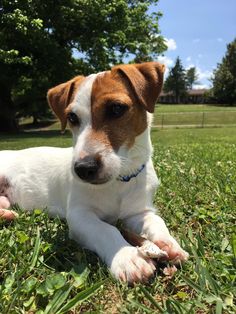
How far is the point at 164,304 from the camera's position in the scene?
2496 mm

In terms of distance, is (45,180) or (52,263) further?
(45,180)

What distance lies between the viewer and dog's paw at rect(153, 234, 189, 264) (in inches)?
117

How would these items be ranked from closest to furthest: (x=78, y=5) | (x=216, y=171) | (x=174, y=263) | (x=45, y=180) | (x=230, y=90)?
(x=174, y=263) → (x=45, y=180) → (x=216, y=171) → (x=78, y=5) → (x=230, y=90)

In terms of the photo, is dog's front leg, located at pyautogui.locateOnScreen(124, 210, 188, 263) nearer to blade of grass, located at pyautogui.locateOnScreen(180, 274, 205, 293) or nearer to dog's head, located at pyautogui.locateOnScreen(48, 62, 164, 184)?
blade of grass, located at pyautogui.locateOnScreen(180, 274, 205, 293)

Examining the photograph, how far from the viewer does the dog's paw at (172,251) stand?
2973 millimetres

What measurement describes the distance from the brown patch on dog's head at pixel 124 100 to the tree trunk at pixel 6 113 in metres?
29.8

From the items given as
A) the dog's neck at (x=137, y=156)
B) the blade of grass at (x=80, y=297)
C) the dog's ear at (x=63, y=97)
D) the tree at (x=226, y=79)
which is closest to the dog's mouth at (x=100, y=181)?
the dog's neck at (x=137, y=156)

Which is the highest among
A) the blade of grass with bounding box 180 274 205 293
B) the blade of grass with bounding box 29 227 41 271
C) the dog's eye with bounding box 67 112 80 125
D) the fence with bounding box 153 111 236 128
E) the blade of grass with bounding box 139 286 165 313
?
the dog's eye with bounding box 67 112 80 125

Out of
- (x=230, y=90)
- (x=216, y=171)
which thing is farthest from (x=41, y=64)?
(x=230, y=90)

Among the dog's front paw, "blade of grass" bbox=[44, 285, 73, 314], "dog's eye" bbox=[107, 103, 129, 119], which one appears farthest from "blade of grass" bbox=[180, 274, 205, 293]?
"dog's eye" bbox=[107, 103, 129, 119]

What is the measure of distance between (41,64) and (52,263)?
93.2 feet

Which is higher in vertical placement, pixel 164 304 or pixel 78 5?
pixel 78 5

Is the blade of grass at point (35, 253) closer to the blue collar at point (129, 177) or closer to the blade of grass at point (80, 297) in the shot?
the blade of grass at point (80, 297)

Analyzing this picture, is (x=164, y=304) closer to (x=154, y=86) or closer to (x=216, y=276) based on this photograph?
(x=216, y=276)
